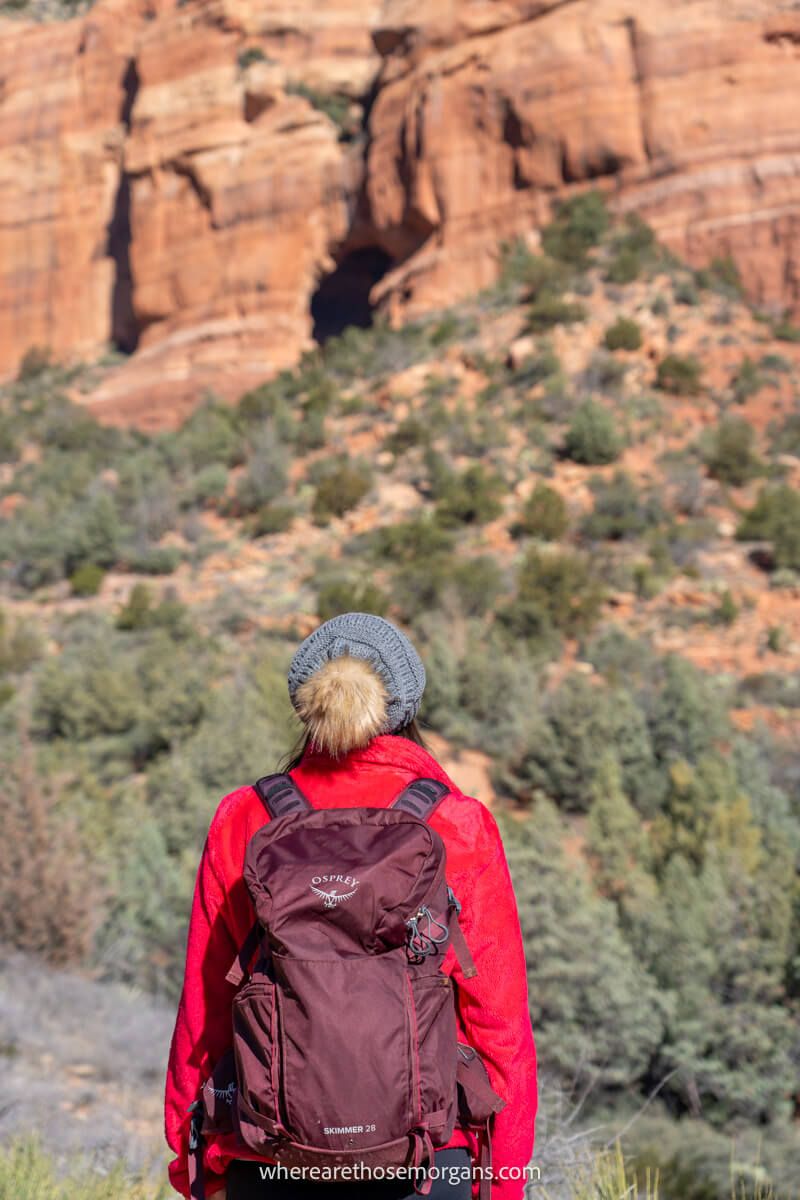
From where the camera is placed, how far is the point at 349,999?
1325 millimetres

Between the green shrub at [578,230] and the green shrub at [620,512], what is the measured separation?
7362 mm

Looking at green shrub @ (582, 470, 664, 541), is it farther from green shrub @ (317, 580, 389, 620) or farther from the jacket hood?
the jacket hood

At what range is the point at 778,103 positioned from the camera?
21.0 m

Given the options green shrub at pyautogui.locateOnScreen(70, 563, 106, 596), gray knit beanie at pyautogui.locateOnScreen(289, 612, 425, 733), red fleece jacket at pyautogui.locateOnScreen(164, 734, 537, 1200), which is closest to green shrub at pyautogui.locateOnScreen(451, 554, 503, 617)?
green shrub at pyautogui.locateOnScreen(70, 563, 106, 596)

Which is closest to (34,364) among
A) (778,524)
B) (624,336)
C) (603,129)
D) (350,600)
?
(603,129)

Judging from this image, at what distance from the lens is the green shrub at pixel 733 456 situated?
16562 mm

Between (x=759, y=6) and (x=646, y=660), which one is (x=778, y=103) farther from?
(x=646, y=660)

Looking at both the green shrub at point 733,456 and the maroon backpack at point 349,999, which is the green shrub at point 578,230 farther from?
the maroon backpack at point 349,999

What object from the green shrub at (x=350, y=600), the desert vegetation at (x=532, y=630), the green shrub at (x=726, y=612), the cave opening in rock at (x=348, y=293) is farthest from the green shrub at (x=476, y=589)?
the cave opening in rock at (x=348, y=293)

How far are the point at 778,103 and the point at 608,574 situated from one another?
13371 mm

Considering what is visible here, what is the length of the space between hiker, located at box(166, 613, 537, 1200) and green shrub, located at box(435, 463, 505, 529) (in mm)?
14633

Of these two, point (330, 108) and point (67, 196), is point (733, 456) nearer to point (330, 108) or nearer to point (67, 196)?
point (330, 108)

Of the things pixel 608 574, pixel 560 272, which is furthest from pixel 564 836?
pixel 560 272

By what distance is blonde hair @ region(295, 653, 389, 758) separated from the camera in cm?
153
